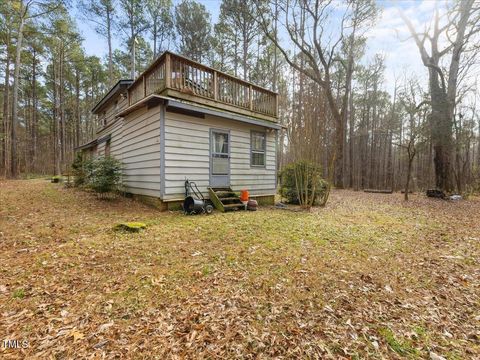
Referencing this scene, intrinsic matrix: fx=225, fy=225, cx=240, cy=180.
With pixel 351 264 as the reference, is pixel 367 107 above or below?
above

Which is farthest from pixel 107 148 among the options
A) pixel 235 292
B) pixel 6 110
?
pixel 6 110

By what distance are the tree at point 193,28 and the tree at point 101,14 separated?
4.81 metres

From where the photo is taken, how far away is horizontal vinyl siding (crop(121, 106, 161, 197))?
23.1 ft

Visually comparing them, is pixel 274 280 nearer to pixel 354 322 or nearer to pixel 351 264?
pixel 354 322

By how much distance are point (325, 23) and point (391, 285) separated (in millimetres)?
16397

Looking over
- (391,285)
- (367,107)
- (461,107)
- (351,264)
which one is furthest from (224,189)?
(367,107)

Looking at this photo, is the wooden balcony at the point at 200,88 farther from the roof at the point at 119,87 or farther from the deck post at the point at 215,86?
the roof at the point at 119,87

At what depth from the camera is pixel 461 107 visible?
15.9 m

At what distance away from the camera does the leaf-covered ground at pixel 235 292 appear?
2023mm

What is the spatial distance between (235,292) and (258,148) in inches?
289

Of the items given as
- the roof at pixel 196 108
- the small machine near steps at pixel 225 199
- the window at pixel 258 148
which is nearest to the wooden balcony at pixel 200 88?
the roof at pixel 196 108

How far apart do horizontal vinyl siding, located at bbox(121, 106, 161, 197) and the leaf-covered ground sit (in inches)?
97.4

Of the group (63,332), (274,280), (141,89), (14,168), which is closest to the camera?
(63,332)

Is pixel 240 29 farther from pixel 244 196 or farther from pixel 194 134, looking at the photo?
pixel 244 196
